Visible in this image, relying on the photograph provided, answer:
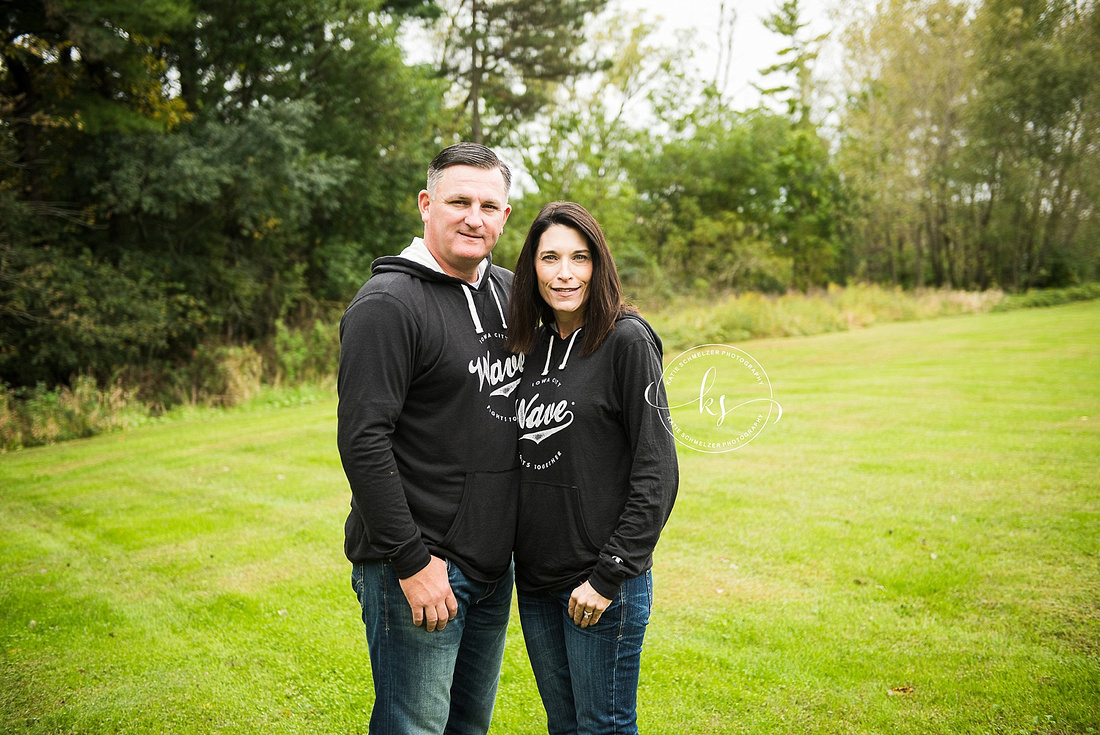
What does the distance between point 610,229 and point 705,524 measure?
70.0 ft

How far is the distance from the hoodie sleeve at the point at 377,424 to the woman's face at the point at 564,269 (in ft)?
1.48

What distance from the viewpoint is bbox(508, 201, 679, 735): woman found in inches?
78.5

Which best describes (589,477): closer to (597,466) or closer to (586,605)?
(597,466)

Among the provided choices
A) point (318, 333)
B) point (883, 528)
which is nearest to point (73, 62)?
point (318, 333)

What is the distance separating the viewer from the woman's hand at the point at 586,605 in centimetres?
198

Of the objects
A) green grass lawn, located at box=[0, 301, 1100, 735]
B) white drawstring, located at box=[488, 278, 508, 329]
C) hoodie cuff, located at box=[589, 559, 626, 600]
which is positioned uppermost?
white drawstring, located at box=[488, 278, 508, 329]

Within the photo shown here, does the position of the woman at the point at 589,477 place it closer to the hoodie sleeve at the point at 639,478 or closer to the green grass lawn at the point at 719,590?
the hoodie sleeve at the point at 639,478

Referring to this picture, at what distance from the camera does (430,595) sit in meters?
1.97

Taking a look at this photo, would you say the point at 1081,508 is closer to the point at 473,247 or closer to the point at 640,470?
the point at 640,470

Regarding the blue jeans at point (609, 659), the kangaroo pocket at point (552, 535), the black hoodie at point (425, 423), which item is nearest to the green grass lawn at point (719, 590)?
the blue jeans at point (609, 659)

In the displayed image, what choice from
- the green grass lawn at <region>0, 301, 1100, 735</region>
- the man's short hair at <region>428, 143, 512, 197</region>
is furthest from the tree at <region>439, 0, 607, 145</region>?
the man's short hair at <region>428, 143, 512, 197</region>

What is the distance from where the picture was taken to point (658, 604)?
14.4 ft

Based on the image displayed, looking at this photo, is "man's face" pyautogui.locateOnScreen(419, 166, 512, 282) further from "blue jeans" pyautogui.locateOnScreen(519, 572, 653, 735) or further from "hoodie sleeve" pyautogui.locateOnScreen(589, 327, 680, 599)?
"blue jeans" pyautogui.locateOnScreen(519, 572, 653, 735)

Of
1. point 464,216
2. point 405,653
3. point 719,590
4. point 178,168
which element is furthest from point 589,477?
point 178,168
